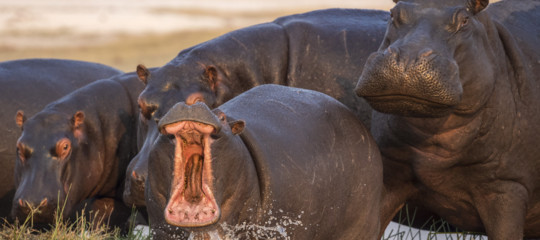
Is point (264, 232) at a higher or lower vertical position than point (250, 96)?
lower

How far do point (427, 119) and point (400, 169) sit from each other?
541mm

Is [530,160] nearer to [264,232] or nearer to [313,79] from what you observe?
[313,79]

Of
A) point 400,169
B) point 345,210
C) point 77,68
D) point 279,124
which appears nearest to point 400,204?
point 400,169

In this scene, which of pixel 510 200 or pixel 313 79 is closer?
pixel 510 200

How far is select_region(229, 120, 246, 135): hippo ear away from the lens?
15.0ft

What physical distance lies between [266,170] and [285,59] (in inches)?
109

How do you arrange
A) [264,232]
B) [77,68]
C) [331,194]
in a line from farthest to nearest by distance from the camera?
[77,68] < [331,194] < [264,232]

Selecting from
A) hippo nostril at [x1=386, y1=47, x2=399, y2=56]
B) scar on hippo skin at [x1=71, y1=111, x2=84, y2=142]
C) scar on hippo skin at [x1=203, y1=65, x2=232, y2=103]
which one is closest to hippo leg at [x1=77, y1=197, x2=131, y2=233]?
scar on hippo skin at [x1=71, y1=111, x2=84, y2=142]

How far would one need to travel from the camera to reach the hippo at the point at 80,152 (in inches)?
299

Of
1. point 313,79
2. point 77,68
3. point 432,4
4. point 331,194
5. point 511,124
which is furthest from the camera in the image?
point 77,68

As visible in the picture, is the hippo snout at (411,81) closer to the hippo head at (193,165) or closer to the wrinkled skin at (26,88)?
the hippo head at (193,165)

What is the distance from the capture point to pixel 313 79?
7.45 metres

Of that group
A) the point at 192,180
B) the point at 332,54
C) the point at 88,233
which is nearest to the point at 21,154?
the point at 88,233

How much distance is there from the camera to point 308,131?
5.25m
